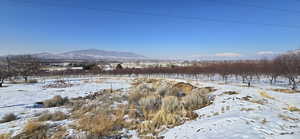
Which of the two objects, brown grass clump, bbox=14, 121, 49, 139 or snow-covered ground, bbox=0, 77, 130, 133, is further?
snow-covered ground, bbox=0, 77, 130, 133

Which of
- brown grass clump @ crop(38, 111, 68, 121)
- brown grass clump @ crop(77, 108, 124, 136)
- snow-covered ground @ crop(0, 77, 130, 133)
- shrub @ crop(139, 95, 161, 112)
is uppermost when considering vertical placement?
shrub @ crop(139, 95, 161, 112)

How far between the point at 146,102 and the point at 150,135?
3798mm

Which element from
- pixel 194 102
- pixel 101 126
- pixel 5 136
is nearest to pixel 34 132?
pixel 5 136

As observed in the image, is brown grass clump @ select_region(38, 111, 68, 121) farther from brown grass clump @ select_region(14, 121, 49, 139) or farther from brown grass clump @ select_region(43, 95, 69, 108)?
brown grass clump @ select_region(43, 95, 69, 108)

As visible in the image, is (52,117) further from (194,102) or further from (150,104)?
(194,102)

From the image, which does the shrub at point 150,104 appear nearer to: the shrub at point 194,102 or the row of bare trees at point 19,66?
the shrub at point 194,102

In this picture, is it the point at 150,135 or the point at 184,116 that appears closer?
the point at 150,135

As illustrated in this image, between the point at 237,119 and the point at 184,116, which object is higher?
the point at 237,119

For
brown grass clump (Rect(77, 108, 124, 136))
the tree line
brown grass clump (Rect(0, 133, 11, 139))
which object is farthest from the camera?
the tree line

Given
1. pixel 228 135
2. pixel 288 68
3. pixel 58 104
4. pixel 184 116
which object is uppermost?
pixel 288 68

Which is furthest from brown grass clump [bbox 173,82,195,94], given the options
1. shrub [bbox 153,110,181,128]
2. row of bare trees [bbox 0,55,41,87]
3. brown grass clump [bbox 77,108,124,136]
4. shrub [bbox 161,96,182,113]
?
row of bare trees [bbox 0,55,41,87]

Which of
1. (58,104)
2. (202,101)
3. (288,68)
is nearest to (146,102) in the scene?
(202,101)

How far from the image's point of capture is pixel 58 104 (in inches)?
450

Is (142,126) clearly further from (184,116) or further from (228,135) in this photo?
(228,135)
